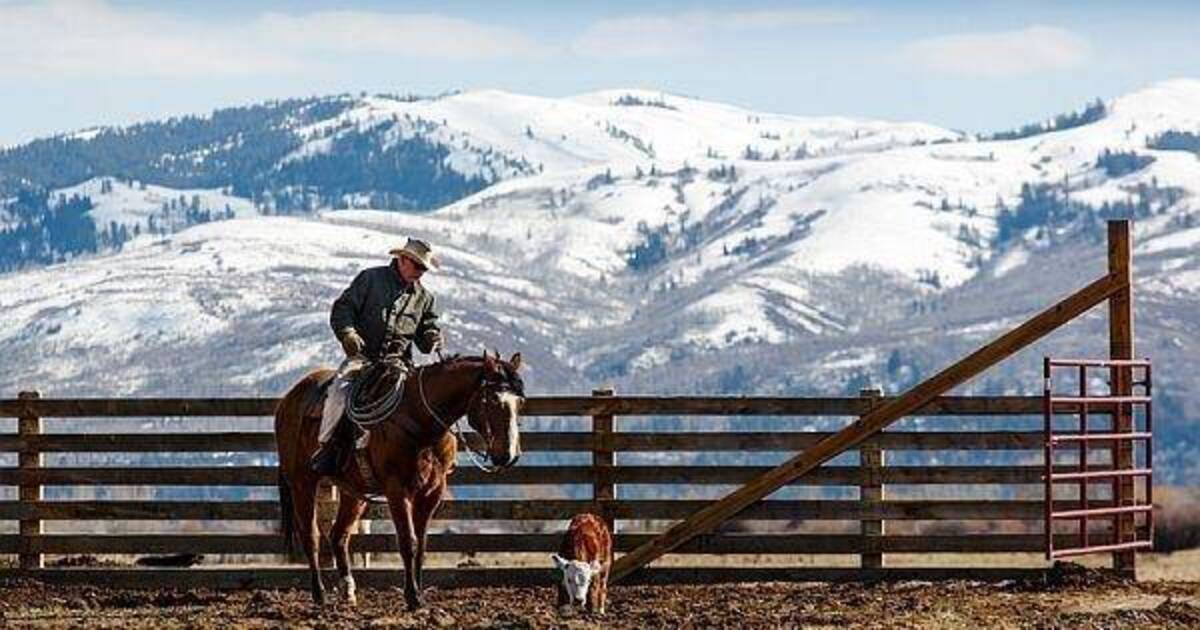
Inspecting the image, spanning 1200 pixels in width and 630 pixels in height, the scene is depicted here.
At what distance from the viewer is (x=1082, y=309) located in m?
21.8

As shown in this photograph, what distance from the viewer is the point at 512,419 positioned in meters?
18.9

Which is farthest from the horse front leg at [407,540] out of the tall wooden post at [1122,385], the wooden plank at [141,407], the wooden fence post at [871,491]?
the tall wooden post at [1122,385]

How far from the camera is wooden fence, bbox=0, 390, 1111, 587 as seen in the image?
2258 cm

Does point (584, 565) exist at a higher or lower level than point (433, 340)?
lower

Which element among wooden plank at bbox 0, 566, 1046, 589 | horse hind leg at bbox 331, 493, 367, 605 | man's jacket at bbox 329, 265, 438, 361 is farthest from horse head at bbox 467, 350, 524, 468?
wooden plank at bbox 0, 566, 1046, 589

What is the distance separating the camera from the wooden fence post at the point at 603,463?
2272cm

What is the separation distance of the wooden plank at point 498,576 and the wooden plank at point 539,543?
7.6 inches

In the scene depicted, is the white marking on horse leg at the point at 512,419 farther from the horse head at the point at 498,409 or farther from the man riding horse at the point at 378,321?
the man riding horse at the point at 378,321

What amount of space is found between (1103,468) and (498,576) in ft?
16.8

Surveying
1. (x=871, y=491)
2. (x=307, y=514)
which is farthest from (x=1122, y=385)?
(x=307, y=514)

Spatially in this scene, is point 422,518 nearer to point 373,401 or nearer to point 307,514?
point 373,401

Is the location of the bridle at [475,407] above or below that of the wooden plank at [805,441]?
above

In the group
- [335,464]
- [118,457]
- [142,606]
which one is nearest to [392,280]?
[335,464]

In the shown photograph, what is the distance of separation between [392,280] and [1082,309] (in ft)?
18.6
